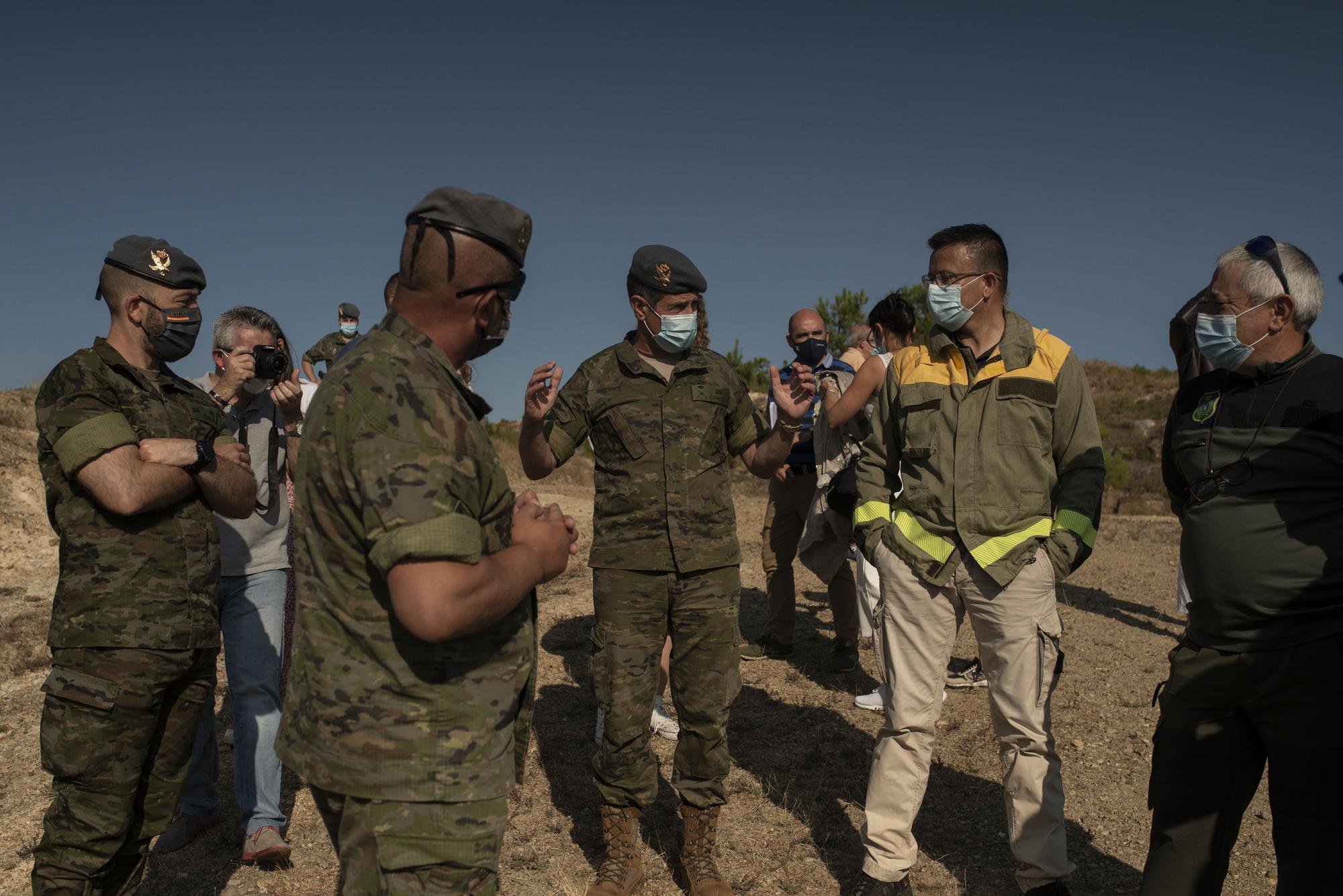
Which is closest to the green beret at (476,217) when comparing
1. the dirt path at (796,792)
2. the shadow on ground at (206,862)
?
the dirt path at (796,792)

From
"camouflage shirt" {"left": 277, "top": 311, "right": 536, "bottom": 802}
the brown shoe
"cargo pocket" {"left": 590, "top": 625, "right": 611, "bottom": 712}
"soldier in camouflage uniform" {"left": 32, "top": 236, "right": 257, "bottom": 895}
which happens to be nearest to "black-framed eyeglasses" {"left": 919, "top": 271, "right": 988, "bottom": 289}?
"cargo pocket" {"left": 590, "top": 625, "right": 611, "bottom": 712}

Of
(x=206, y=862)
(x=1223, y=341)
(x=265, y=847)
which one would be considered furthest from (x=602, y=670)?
(x=1223, y=341)

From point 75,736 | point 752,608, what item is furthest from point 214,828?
point 752,608

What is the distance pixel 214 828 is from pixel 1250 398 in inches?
176

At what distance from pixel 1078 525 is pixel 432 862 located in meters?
2.48

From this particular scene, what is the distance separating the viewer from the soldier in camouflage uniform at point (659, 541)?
3.62 meters

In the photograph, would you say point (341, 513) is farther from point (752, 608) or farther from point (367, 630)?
point (752, 608)

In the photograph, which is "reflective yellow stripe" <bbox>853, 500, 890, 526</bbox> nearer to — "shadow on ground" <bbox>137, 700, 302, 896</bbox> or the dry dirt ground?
the dry dirt ground

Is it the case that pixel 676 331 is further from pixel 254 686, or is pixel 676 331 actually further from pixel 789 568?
pixel 789 568

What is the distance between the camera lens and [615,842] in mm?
3629

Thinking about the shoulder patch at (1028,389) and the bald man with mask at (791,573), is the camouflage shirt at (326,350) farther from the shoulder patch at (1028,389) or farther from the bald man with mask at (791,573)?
the shoulder patch at (1028,389)

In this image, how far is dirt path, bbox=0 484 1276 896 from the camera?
3.82 m

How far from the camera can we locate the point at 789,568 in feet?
22.3

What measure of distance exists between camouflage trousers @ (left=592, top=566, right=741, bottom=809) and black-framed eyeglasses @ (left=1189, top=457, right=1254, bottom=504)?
1702 mm
